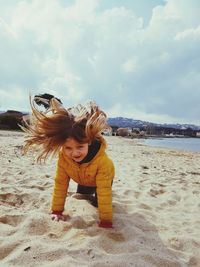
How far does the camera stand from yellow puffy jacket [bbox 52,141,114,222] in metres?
3.16

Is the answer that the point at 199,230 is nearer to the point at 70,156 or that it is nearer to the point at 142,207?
the point at 142,207

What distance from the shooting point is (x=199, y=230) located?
328 cm

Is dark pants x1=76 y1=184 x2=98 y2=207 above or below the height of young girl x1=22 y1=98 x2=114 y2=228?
below

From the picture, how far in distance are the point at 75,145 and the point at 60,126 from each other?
225 millimetres

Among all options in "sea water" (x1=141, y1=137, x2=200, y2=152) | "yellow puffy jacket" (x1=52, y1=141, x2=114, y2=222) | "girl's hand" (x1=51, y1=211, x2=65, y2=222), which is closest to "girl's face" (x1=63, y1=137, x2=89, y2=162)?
"yellow puffy jacket" (x1=52, y1=141, x2=114, y2=222)

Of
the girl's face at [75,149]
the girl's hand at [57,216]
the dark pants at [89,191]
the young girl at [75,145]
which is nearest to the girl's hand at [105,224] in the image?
the young girl at [75,145]

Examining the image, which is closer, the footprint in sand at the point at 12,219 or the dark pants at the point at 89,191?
the footprint in sand at the point at 12,219

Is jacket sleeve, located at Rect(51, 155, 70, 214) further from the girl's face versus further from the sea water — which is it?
the sea water

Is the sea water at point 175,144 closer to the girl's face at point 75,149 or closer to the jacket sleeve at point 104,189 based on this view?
the jacket sleeve at point 104,189

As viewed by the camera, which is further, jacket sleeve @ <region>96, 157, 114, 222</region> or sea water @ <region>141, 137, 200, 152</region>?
sea water @ <region>141, 137, 200, 152</region>

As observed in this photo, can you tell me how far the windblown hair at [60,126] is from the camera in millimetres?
3127

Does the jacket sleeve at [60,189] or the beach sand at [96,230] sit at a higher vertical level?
the jacket sleeve at [60,189]

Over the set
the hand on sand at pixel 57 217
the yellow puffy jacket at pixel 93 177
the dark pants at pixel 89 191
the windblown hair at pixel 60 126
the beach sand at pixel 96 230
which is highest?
the windblown hair at pixel 60 126

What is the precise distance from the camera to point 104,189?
3205 mm
